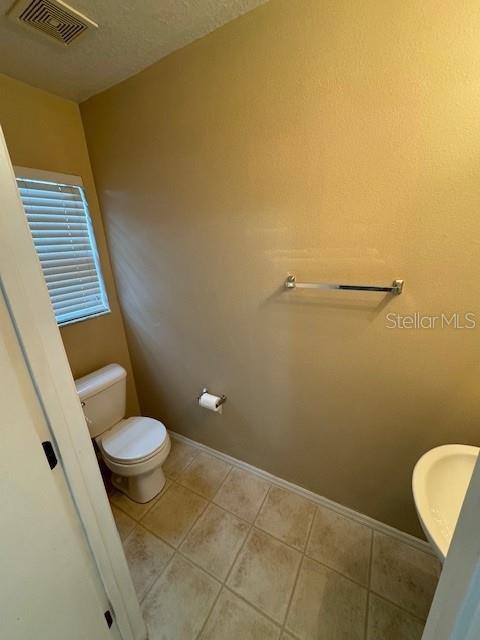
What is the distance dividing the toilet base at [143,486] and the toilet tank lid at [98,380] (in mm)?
576

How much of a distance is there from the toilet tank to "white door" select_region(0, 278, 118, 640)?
90 centimetres

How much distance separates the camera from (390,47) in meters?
0.86

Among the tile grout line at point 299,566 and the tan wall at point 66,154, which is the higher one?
the tan wall at point 66,154

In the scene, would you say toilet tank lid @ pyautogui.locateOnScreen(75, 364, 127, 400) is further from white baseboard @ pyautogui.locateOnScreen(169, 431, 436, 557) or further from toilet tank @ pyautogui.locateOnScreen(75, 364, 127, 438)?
white baseboard @ pyautogui.locateOnScreen(169, 431, 436, 557)

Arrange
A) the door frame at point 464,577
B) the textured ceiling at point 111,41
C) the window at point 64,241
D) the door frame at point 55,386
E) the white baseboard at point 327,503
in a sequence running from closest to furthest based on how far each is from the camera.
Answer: the door frame at point 464,577 < the door frame at point 55,386 < the textured ceiling at point 111,41 < the white baseboard at point 327,503 < the window at point 64,241

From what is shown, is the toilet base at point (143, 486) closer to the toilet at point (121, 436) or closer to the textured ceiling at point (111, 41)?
the toilet at point (121, 436)

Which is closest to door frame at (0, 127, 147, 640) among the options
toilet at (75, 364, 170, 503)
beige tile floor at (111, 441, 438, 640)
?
beige tile floor at (111, 441, 438, 640)

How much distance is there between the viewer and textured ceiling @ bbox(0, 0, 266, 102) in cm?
100

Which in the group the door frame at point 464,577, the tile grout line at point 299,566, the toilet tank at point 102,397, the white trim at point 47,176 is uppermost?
the white trim at point 47,176

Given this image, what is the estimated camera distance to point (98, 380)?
5.41 feet

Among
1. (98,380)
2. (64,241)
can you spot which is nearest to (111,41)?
(64,241)

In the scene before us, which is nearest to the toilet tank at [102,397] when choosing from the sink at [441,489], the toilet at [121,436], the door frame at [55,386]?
the toilet at [121,436]

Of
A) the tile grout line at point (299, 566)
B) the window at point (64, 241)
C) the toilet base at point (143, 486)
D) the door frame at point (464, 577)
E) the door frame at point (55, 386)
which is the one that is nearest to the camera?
the door frame at point (464, 577)

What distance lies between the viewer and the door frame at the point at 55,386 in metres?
0.58
